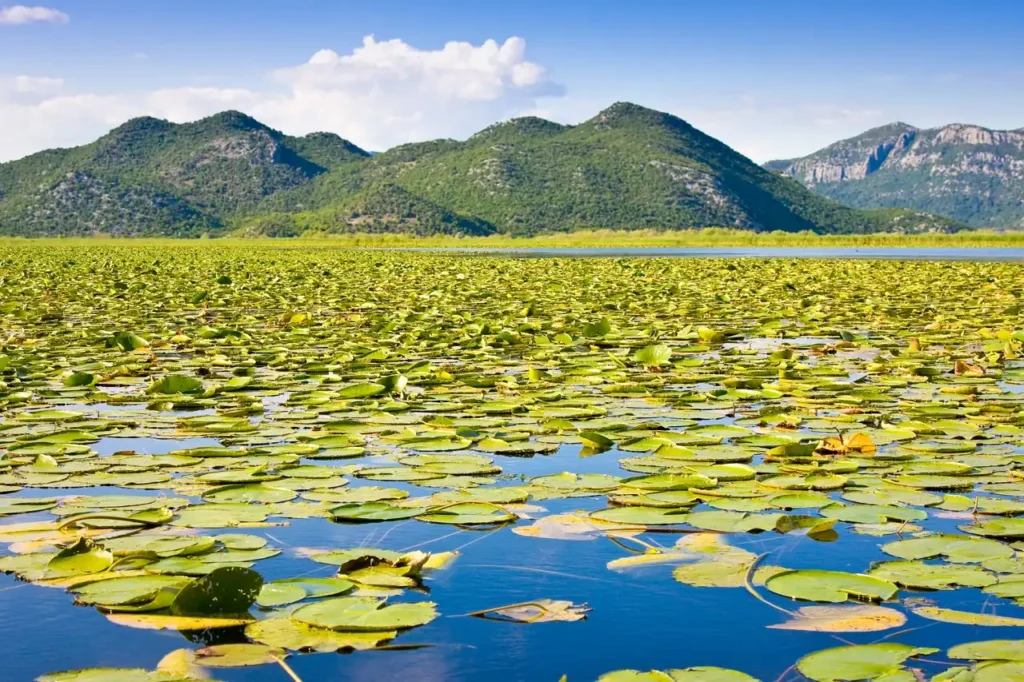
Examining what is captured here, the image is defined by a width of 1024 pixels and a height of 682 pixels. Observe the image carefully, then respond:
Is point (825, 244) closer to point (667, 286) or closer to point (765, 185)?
point (667, 286)

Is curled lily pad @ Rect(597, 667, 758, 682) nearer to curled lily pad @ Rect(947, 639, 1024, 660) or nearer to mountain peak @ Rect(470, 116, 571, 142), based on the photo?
curled lily pad @ Rect(947, 639, 1024, 660)

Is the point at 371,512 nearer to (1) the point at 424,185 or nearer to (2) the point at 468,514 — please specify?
(2) the point at 468,514

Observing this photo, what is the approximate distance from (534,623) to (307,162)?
166 meters

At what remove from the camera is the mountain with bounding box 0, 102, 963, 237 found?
118 metres

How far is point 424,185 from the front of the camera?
131 metres

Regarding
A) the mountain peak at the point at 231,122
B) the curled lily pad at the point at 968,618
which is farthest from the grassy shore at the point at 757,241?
the mountain peak at the point at 231,122

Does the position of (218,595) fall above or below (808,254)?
below

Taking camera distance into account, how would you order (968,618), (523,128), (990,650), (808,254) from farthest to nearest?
(523,128) < (808,254) < (968,618) < (990,650)

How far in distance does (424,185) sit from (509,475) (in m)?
129

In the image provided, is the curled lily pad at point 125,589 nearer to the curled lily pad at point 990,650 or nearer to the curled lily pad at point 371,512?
the curled lily pad at point 371,512

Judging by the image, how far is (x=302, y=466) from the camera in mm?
4453

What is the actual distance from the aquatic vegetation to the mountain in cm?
10359

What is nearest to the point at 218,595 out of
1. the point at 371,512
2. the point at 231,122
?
the point at 371,512

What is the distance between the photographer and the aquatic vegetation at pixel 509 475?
2.75 m
